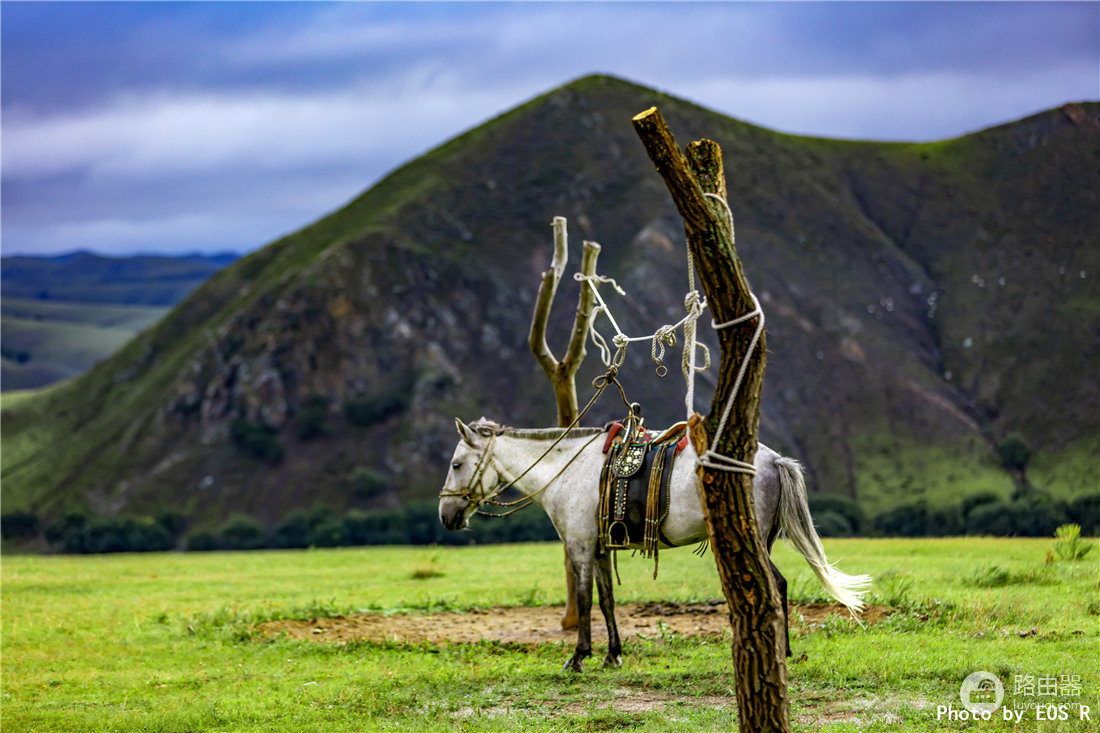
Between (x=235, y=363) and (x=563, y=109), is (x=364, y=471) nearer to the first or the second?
(x=235, y=363)

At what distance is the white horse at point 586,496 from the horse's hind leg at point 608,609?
0.04 feet

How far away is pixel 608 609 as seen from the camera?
1109 cm

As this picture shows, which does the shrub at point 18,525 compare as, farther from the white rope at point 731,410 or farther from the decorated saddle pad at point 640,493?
the white rope at point 731,410

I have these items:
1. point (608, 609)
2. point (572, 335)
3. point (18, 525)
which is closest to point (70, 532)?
point (18, 525)

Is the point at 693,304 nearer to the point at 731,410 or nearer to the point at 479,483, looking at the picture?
the point at 731,410

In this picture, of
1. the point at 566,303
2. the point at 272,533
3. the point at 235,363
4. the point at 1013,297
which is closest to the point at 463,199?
the point at 566,303

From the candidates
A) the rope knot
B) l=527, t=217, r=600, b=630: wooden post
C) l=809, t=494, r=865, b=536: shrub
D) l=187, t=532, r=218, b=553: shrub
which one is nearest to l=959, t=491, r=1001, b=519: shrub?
l=809, t=494, r=865, b=536: shrub

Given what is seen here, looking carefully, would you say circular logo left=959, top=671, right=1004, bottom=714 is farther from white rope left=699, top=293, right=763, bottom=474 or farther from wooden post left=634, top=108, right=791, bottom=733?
white rope left=699, top=293, right=763, bottom=474

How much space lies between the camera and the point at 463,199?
11681 cm

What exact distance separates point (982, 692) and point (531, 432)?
575 centimetres

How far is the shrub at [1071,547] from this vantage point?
15.5 meters

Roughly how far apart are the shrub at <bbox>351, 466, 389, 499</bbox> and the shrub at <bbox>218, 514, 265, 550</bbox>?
9.25 metres

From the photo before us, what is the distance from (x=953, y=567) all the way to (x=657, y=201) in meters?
103

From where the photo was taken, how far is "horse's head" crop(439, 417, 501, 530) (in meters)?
12.4
